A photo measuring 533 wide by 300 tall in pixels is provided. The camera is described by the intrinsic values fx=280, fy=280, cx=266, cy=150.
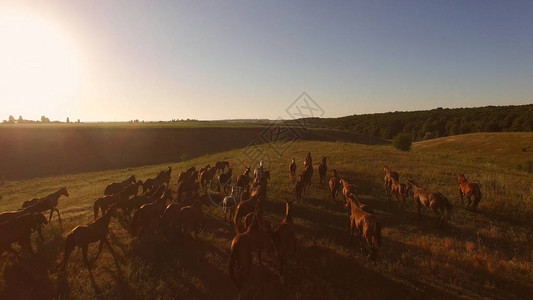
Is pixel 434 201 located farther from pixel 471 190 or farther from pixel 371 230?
pixel 371 230

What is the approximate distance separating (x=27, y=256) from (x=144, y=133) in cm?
7349

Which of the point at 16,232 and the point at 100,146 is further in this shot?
the point at 100,146

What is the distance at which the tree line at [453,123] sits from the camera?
4254 inches

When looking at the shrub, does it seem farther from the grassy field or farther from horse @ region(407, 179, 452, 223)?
horse @ region(407, 179, 452, 223)

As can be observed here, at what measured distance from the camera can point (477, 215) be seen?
14406 millimetres

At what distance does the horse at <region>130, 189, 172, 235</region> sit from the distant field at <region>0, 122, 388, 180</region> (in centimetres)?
4036

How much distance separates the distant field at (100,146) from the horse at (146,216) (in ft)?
132

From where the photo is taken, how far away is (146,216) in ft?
36.7

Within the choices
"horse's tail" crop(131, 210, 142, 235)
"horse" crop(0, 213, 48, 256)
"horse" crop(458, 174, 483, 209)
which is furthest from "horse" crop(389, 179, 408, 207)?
"horse" crop(0, 213, 48, 256)

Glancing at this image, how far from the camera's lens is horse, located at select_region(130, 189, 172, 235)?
36.1ft

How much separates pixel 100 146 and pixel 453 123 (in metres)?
133

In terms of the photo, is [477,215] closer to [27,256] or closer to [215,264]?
[215,264]

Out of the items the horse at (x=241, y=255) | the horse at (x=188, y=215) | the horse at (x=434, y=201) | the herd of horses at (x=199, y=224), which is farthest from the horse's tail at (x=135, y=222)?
the horse at (x=434, y=201)

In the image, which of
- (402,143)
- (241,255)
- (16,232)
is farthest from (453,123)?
(16,232)
